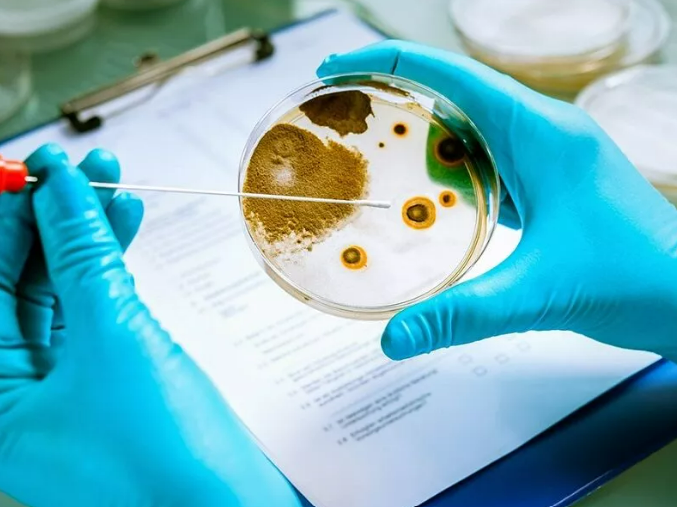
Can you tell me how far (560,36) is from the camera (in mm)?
1276

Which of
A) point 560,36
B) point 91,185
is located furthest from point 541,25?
point 91,185

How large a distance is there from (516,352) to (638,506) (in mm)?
217

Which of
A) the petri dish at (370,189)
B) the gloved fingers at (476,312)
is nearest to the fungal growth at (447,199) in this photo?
the petri dish at (370,189)

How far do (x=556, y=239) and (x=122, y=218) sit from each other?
50 cm

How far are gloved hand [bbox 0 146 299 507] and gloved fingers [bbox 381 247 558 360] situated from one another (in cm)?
20

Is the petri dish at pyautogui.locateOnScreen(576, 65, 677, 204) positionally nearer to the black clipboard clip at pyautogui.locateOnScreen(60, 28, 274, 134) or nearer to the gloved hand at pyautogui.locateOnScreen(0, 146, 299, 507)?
the black clipboard clip at pyautogui.locateOnScreen(60, 28, 274, 134)

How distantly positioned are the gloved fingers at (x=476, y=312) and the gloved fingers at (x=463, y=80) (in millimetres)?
161

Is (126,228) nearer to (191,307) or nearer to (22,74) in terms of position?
(191,307)

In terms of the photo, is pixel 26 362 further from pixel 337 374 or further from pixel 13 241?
pixel 337 374

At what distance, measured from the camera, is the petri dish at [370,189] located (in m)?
0.83

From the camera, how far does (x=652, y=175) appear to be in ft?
3.55

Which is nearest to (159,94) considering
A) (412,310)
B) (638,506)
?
(412,310)

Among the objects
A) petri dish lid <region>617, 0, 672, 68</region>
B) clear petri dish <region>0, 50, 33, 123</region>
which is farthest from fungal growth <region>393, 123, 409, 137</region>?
clear petri dish <region>0, 50, 33, 123</region>

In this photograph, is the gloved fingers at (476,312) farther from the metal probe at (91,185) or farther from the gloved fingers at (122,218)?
A: the gloved fingers at (122,218)
